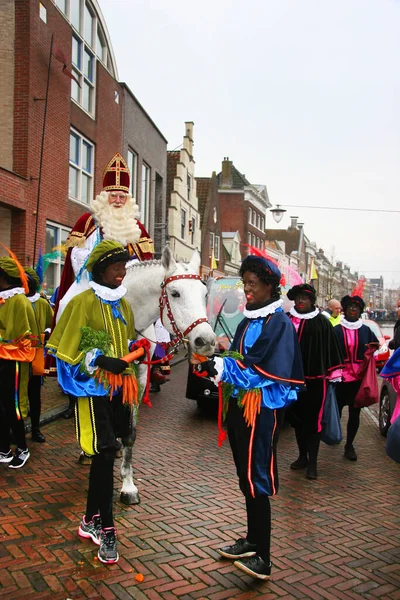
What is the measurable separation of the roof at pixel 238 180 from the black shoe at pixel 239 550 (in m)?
41.9

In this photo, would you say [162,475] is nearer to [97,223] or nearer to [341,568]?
[341,568]

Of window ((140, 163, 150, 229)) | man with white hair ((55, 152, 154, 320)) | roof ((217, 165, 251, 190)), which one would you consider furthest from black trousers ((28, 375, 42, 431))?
roof ((217, 165, 251, 190))

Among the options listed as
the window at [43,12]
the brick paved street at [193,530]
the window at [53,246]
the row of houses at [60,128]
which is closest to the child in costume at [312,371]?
the brick paved street at [193,530]

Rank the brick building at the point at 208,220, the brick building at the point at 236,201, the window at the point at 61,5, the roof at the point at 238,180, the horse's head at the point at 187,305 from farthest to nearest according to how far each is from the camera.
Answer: the roof at the point at 238,180
the brick building at the point at 236,201
the brick building at the point at 208,220
the window at the point at 61,5
the horse's head at the point at 187,305

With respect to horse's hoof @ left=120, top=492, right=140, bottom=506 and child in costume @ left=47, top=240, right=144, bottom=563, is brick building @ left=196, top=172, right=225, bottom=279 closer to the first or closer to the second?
horse's hoof @ left=120, top=492, right=140, bottom=506

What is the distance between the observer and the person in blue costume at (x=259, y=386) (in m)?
3.38

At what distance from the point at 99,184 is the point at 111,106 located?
298 centimetres

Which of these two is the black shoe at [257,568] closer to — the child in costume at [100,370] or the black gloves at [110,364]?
the child in costume at [100,370]

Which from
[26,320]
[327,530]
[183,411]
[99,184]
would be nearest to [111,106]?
[99,184]

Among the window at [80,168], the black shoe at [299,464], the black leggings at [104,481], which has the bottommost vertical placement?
the black shoe at [299,464]

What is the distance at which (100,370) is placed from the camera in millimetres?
3512

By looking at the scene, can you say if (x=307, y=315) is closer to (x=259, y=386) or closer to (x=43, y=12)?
(x=259, y=386)

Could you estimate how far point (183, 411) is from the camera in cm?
896

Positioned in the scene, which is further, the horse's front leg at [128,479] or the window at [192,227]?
the window at [192,227]
